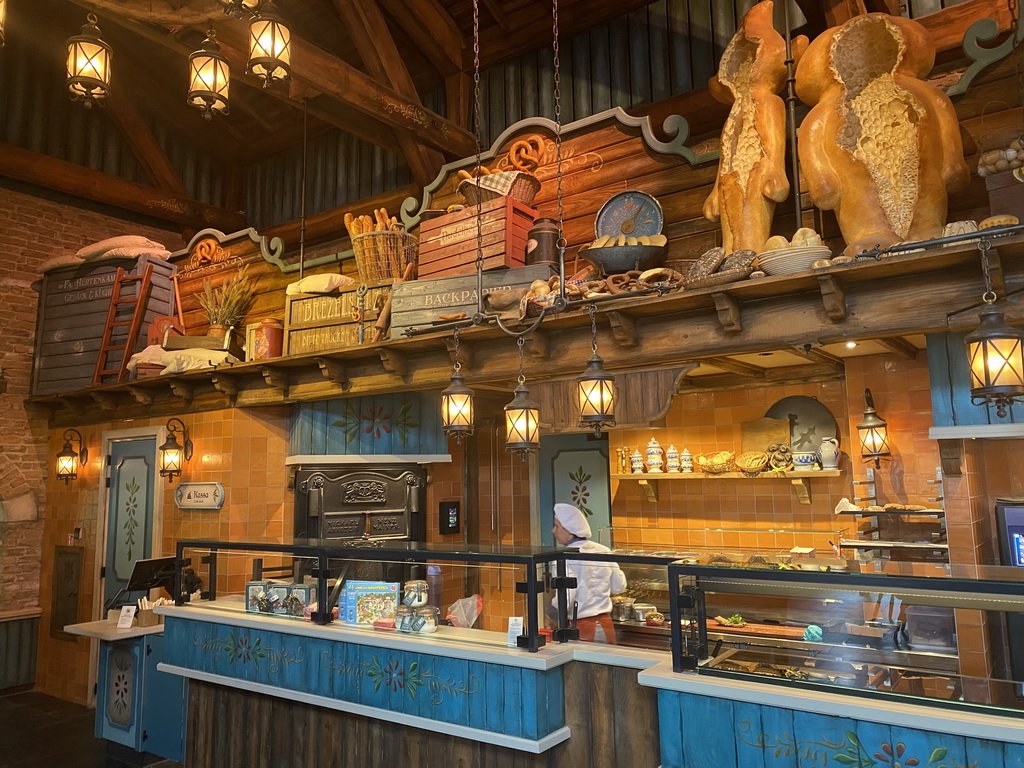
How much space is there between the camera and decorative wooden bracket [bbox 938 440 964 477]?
4500 millimetres

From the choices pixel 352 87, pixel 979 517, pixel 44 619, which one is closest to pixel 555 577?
pixel 979 517

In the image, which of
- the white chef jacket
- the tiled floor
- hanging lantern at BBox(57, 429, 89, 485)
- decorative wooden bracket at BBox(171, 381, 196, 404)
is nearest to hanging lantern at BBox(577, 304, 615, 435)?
the white chef jacket

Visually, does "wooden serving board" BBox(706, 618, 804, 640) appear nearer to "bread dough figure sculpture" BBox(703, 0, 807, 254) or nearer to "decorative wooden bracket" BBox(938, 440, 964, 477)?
"decorative wooden bracket" BBox(938, 440, 964, 477)

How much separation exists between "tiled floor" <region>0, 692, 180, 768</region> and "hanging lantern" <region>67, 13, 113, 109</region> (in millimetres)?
4919

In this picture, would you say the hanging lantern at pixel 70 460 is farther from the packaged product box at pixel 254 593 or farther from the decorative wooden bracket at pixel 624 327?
the decorative wooden bracket at pixel 624 327

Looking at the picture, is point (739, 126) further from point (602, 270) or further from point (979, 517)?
point (979, 517)

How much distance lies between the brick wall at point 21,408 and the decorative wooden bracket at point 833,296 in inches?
347

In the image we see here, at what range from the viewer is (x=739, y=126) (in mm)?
4824

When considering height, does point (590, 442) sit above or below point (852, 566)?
above

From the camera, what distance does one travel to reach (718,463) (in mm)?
6141

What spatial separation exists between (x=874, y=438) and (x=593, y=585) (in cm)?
248

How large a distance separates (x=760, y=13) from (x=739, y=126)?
0.74 meters

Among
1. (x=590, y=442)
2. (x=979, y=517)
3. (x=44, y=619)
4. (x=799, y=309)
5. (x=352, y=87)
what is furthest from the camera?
(x=44, y=619)

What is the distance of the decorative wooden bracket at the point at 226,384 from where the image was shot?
6793mm
